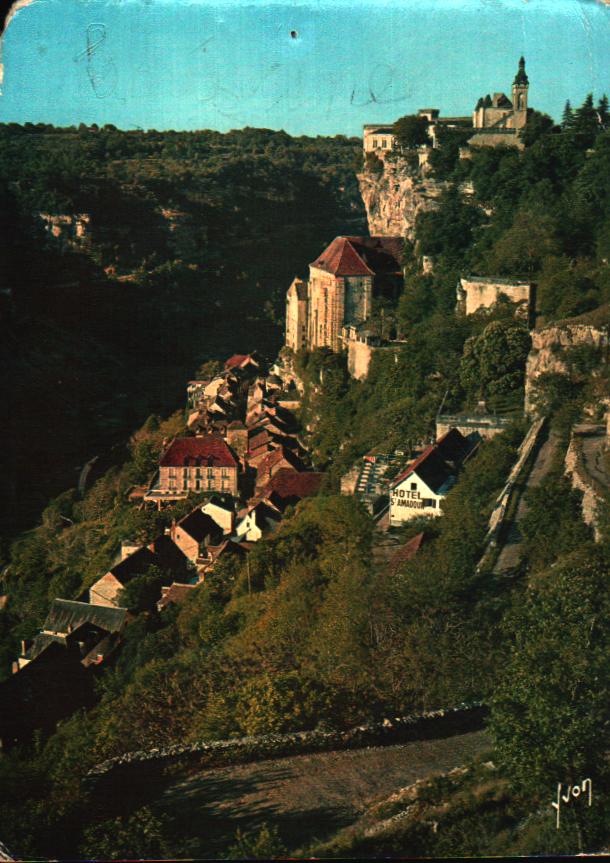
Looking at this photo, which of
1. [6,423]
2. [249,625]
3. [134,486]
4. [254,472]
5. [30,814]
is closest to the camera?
[30,814]

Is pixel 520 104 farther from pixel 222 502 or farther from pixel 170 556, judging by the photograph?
pixel 170 556

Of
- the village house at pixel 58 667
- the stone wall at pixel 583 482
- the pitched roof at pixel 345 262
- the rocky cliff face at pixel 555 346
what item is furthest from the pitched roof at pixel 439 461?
the pitched roof at pixel 345 262

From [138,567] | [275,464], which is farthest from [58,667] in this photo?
[275,464]

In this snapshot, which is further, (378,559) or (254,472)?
(254,472)

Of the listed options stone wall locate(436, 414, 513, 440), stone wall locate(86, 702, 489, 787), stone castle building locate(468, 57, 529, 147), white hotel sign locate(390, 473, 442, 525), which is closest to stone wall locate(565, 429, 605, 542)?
white hotel sign locate(390, 473, 442, 525)

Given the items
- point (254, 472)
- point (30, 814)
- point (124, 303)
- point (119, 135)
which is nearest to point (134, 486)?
point (254, 472)

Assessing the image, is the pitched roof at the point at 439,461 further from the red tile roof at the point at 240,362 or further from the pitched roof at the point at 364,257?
the red tile roof at the point at 240,362

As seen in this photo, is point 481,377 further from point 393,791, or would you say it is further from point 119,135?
point 119,135
